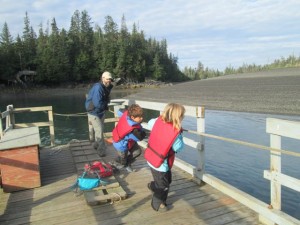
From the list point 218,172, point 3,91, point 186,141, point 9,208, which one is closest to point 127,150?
point 186,141

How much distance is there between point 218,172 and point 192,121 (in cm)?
1100

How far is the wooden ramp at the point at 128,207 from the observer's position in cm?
445

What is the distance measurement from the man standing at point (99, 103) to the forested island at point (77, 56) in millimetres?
68294

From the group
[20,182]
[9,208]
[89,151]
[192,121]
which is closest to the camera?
[9,208]

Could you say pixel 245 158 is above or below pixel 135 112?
below

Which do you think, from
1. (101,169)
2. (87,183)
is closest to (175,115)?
(87,183)

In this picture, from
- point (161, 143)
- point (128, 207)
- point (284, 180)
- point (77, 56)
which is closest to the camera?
point (284, 180)

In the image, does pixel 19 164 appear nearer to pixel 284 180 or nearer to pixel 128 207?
pixel 128 207

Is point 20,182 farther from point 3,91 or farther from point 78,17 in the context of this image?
point 78,17

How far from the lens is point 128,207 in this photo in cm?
488

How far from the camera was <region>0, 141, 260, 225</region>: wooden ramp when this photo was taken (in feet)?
14.6

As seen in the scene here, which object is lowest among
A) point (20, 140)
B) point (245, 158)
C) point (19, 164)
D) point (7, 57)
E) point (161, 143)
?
point (245, 158)

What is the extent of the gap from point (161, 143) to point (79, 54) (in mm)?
94792

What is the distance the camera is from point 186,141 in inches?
235
